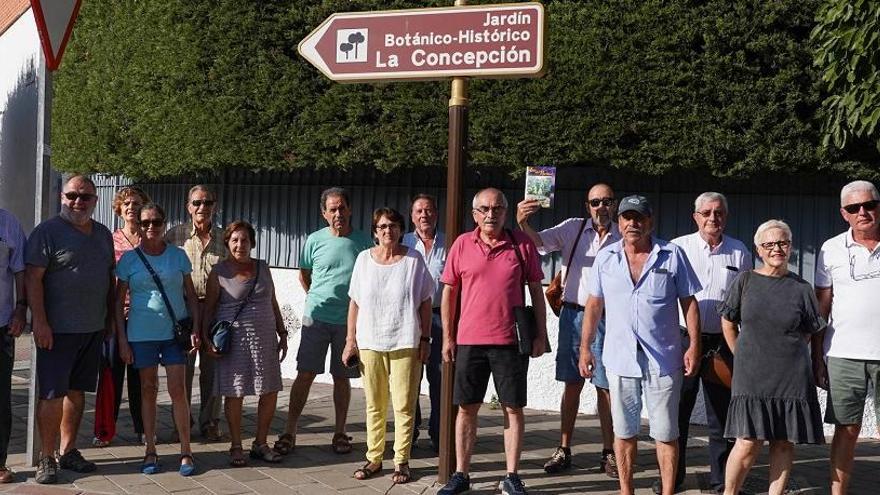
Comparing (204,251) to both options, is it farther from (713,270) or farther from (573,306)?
(713,270)

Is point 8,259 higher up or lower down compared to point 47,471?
higher up

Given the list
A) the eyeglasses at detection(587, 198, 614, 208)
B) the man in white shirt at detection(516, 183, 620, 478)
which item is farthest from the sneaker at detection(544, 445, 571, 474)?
the eyeglasses at detection(587, 198, 614, 208)

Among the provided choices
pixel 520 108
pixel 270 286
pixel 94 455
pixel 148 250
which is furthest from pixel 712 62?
pixel 94 455

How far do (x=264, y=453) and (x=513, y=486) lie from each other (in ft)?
5.97

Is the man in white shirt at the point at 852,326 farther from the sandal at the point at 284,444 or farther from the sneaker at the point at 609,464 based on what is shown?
the sandal at the point at 284,444

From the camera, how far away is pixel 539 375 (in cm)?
919

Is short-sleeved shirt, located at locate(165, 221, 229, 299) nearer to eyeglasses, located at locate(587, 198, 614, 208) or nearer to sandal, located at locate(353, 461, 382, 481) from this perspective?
sandal, located at locate(353, 461, 382, 481)

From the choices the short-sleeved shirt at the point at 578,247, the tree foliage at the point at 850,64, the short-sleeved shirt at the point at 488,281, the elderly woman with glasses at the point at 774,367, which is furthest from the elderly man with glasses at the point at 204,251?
the tree foliage at the point at 850,64

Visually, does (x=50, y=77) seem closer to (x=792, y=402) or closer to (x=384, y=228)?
(x=384, y=228)

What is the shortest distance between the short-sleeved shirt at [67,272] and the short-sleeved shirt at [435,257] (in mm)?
2023

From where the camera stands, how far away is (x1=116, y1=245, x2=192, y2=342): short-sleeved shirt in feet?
22.0

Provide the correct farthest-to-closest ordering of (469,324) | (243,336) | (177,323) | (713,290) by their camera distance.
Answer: (243,336) < (177,323) < (713,290) < (469,324)

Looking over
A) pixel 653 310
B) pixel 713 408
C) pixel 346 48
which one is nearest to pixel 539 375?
pixel 713 408

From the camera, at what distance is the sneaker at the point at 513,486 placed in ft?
20.0
